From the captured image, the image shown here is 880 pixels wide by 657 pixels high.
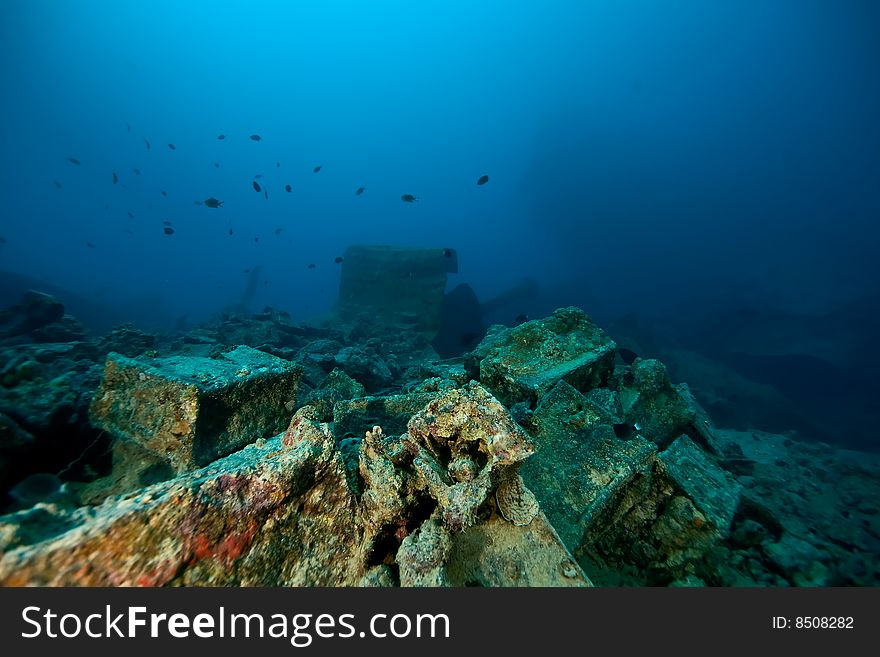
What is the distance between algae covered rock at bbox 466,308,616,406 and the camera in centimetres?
433

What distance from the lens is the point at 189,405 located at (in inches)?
98.3

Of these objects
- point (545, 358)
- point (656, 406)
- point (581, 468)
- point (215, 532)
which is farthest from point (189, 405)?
point (656, 406)

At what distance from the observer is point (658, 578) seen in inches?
103

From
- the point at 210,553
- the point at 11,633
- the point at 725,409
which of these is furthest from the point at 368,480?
the point at 725,409

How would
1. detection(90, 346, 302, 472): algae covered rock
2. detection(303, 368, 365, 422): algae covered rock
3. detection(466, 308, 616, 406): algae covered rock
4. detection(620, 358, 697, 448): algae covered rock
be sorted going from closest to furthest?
detection(90, 346, 302, 472): algae covered rock, detection(466, 308, 616, 406): algae covered rock, detection(620, 358, 697, 448): algae covered rock, detection(303, 368, 365, 422): algae covered rock

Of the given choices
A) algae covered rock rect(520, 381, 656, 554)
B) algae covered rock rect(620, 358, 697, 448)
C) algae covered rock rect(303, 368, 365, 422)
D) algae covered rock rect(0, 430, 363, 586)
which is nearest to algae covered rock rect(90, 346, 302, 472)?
algae covered rock rect(0, 430, 363, 586)

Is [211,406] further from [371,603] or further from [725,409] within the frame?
[725,409]

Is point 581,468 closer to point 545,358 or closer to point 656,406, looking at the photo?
point 545,358

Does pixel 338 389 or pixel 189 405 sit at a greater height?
pixel 189 405

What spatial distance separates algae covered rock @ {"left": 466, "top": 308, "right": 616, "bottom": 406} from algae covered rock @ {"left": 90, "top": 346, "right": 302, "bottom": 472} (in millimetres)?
2672

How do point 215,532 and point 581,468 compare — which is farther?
point 581,468

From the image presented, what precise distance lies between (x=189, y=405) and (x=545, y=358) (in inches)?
161

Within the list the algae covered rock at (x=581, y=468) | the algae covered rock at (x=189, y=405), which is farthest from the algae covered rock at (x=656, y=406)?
the algae covered rock at (x=189, y=405)

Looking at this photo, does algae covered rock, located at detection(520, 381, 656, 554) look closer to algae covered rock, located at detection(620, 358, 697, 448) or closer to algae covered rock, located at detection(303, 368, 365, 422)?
algae covered rock, located at detection(620, 358, 697, 448)
